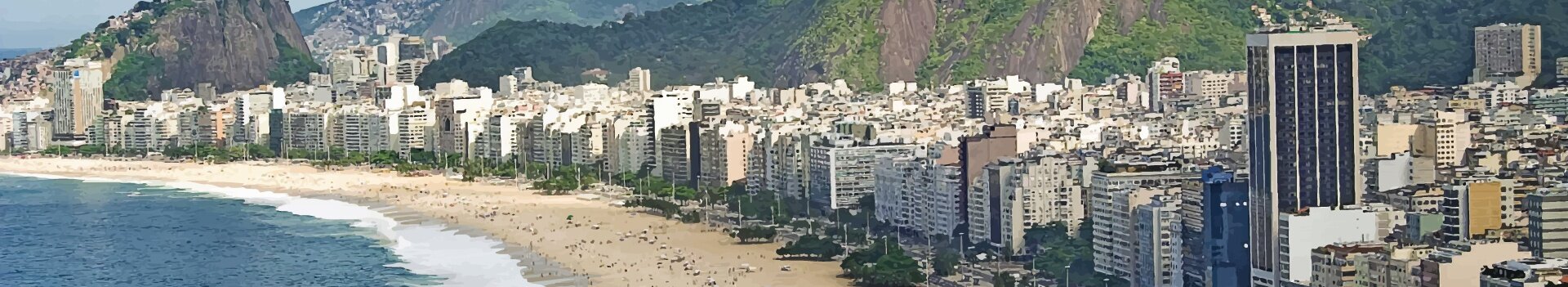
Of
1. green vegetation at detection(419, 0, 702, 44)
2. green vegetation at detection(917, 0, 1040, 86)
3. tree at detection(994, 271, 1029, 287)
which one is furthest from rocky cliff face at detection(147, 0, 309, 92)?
tree at detection(994, 271, 1029, 287)

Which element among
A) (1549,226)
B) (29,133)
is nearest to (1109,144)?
(1549,226)

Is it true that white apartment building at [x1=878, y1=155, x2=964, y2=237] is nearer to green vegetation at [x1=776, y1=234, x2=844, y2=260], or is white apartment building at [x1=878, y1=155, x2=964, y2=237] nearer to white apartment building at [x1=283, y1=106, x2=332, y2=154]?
green vegetation at [x1=776, y1=234, x2=844, y2=260]

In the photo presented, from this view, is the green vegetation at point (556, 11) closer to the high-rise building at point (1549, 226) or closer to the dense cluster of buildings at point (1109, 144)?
the dense cluster of buildings at point (1109, 144)

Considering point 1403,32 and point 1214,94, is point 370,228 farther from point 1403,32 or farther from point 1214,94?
point 1403,32

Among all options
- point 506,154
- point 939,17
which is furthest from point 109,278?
point 939,17

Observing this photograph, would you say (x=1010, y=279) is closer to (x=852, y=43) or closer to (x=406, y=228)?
(x=406, y=228)
